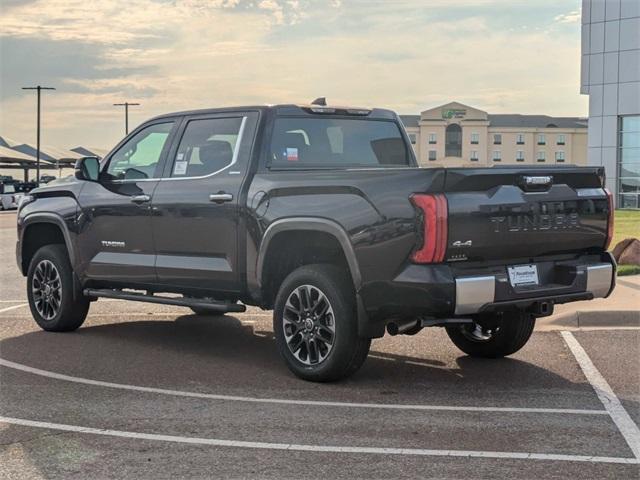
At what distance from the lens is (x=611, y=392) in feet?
21.6

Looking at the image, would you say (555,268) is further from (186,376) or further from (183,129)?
(183,129)

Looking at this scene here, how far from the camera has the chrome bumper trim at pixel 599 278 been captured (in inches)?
271

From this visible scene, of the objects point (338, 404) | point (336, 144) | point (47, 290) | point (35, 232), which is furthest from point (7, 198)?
point (338, 404)

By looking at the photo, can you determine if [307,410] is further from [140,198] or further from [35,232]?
[35,232]

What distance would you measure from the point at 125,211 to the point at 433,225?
10.9ft

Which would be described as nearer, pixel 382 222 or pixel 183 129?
pixel 382 222

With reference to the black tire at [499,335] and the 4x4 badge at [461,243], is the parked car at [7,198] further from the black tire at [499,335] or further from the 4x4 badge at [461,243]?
the 4x4 badge at [461,243]

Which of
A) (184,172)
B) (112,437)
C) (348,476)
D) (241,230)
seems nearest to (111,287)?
(184,172)

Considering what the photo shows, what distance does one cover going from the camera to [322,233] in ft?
22.4

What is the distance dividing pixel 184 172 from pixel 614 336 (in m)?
4.16

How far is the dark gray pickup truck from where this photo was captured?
20.5ft

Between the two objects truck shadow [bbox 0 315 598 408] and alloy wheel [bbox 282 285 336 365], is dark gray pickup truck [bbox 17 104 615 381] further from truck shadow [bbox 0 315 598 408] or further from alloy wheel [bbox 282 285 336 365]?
truck shadow [bbox 0 315 598 408]

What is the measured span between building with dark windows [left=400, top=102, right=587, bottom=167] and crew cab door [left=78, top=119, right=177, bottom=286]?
399 feet

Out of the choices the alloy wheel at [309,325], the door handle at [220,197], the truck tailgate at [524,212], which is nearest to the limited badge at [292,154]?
the door handle at [220,197]
